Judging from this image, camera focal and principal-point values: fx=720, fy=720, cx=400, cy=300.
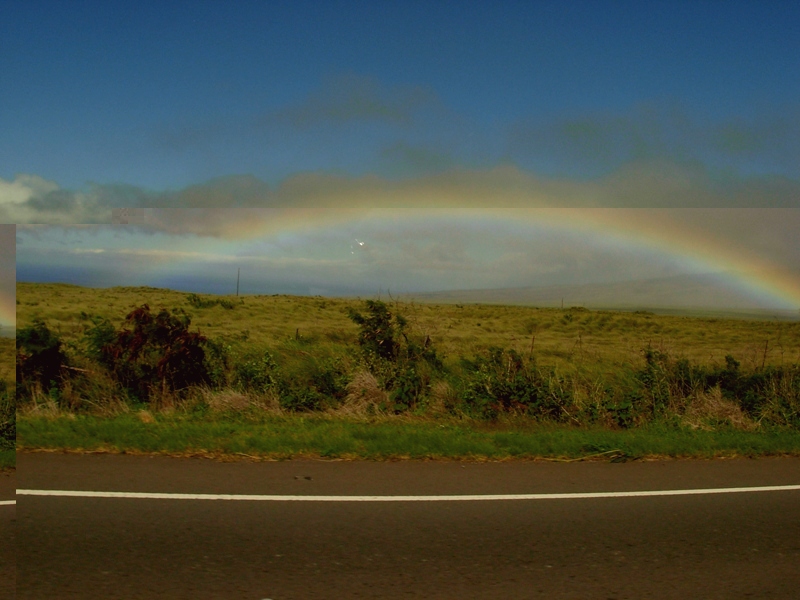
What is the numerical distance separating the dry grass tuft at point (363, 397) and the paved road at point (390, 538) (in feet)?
13.1

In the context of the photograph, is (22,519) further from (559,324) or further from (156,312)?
(559,324)

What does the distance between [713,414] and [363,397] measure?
609cm

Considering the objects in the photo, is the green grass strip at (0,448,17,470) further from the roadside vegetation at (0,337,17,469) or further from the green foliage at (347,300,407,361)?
the green foliage at (347,300,407,361)

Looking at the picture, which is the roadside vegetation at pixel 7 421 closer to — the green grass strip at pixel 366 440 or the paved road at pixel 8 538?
the green grass strip at pixel 366 440

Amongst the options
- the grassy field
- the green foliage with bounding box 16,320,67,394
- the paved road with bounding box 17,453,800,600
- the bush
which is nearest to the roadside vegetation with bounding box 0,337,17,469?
the paved road with bounding box 17,453,800,600

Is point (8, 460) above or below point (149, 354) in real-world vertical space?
below

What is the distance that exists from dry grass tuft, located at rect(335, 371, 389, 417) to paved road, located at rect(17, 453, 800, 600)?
4002mm

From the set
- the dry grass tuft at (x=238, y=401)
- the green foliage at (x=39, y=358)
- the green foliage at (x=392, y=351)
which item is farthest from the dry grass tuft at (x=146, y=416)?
the green foliage at (x=392, y=351)

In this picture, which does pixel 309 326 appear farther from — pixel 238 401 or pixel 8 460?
pixel 8 460

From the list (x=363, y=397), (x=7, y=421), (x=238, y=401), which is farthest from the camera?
(x=363, y=397)

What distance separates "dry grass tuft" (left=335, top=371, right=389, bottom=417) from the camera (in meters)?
12.3

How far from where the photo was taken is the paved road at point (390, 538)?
4.86 metres

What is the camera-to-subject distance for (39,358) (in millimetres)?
12477

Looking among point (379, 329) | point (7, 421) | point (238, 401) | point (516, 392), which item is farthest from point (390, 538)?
point (379, 329)
